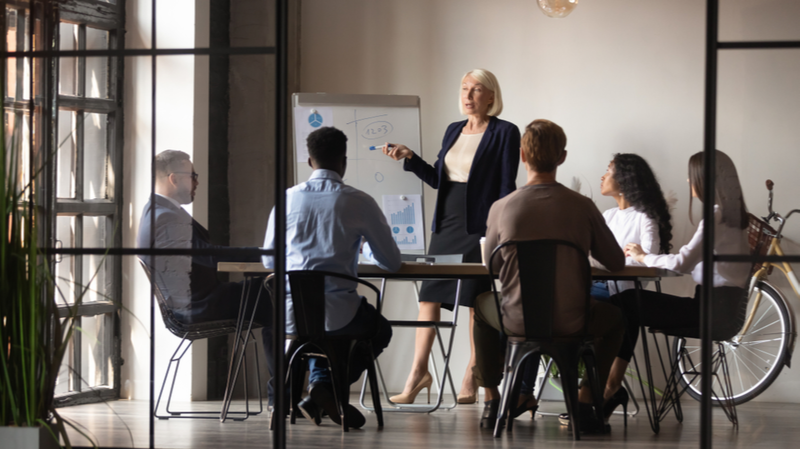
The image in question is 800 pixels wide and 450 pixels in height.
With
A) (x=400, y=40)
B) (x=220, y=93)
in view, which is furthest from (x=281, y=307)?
(x=400, y=40)

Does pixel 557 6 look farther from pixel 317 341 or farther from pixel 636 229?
pixel 317 341

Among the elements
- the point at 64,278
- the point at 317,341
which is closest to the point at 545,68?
the point at 317,341

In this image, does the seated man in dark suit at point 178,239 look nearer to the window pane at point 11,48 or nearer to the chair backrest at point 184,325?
the chair backrest at point 184,325

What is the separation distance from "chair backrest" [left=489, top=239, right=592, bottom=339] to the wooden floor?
529mm

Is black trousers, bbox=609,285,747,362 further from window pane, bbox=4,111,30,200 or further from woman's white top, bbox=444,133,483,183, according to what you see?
window pane, bbox=4,111,30,200

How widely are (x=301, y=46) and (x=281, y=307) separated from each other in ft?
10.4

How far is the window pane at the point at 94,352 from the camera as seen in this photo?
100.0 inches

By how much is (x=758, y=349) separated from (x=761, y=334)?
0.08m

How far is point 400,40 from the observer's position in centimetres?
508

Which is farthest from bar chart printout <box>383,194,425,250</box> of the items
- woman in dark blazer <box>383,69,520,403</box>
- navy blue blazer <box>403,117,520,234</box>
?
navy blue blazer <box>403,117,520,234</box>

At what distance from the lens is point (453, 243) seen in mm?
4336

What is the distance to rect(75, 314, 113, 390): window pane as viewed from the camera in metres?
2.54

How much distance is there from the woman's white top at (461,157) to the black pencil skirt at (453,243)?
2.1 inches

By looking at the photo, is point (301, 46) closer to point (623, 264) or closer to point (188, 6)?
point (188, 6)
